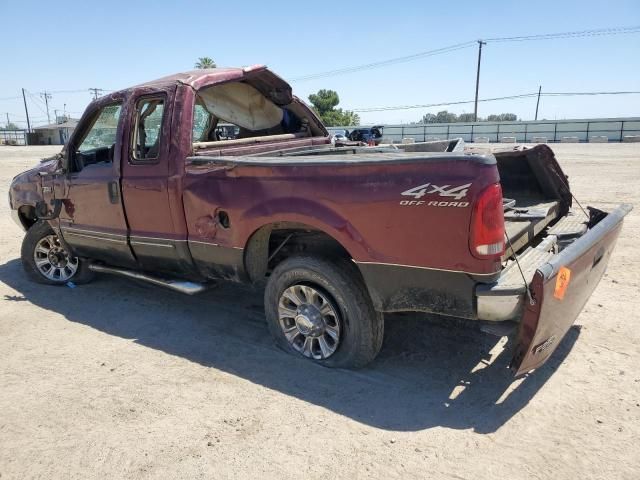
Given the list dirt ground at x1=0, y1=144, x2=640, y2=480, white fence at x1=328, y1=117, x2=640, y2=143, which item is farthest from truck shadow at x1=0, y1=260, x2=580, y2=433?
white fence at x1=328, y1=117, x2=640, y2=143

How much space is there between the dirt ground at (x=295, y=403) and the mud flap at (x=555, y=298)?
1.43 feet

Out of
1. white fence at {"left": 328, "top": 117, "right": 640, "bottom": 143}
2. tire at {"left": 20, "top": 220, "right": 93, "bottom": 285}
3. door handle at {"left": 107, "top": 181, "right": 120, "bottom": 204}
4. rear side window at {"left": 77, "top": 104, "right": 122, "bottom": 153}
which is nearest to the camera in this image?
door handle at {"left": 107, "top": 181, "right": 120, "bottom": 204}

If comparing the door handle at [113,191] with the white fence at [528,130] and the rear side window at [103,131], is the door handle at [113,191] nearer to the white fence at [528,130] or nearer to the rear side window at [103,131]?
the rear side window at [103,131]

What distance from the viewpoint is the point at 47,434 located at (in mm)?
2988

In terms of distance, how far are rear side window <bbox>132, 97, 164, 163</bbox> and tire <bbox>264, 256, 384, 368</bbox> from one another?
5.54 feet

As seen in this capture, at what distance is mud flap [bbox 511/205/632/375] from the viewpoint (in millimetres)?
2734

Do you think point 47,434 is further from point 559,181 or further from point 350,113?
point 350,113

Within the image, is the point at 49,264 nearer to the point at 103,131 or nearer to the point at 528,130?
the point at 103,131

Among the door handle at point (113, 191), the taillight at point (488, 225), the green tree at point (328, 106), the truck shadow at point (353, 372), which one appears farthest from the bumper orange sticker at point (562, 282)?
the green tree at point (328, 106)

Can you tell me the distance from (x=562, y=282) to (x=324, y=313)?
5.23ft

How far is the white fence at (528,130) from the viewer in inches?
1766

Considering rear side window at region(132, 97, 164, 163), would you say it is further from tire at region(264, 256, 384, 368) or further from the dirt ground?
tire at region(264, 256, 384, 368)

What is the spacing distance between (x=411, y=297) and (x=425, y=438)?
32.9 inches

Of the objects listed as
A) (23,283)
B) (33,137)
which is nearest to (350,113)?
(33,137)
